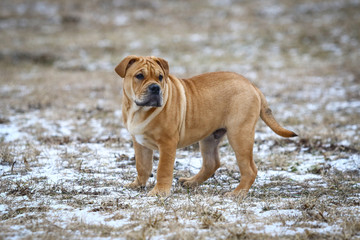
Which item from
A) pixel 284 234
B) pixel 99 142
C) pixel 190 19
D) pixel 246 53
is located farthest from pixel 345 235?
pixel 190 19

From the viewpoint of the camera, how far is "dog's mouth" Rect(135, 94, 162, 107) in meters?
4.41

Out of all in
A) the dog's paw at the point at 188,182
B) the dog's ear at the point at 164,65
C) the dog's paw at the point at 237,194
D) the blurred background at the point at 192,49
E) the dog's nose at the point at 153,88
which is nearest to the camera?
the dog's nose at the point at 153,88

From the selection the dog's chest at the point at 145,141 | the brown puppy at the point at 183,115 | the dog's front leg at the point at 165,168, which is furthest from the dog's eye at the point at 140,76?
the dog's front leg at the point at 165,168

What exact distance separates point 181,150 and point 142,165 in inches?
82.1

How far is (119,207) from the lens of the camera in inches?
157

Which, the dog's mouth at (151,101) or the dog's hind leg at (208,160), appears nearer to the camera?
the dog's mouth at (151,101)

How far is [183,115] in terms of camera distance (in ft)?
16.1

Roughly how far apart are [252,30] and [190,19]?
5.30 meters

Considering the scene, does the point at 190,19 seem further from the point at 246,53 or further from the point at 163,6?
the point at 246,53

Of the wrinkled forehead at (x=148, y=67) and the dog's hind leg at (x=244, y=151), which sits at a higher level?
the wrinkled forehead at (x=148, y=67)

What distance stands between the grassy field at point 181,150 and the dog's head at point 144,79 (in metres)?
1.17

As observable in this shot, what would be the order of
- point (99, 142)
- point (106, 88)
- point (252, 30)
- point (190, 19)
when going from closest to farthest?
point (99, 142)
point (106, 88)
point (252, 30)
point (190, 19)

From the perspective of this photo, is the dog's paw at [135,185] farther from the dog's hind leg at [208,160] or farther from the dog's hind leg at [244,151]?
the dog's hind leg at [244,151]

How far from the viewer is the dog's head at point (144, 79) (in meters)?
4.42
